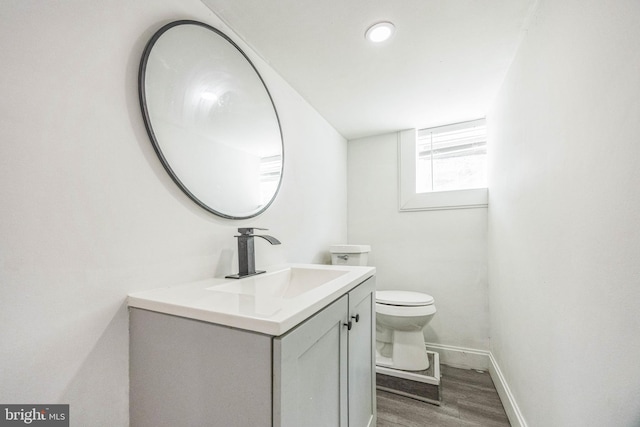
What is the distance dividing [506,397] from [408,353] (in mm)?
563

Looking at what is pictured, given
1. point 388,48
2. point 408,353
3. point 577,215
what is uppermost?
point 388,48

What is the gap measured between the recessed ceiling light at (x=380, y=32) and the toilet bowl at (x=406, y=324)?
1569 mm

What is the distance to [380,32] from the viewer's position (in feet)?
3.93

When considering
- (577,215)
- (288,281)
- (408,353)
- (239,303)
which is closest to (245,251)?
(288,281)

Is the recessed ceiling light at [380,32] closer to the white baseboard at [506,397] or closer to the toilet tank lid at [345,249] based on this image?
the toilet tank lid at [345,249]

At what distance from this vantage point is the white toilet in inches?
67.3

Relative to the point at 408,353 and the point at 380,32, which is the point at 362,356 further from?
the point at 380,32

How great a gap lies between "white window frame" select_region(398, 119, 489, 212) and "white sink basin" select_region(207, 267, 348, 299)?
1354 mm

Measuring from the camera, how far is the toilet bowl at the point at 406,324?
1.71m

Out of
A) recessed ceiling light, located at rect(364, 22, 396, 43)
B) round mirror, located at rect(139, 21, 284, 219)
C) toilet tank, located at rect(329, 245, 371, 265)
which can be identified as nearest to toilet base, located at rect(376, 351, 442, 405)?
toilet tank, located at rect(329, 245, 371, 265)

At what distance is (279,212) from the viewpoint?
1.47 metres

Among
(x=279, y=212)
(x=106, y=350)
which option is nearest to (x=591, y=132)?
(x=279, y=212)

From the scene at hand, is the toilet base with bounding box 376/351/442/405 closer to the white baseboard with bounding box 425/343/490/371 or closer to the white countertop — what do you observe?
the white baseboard with bounding box 425/343/490/371

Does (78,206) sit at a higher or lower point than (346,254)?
higher
